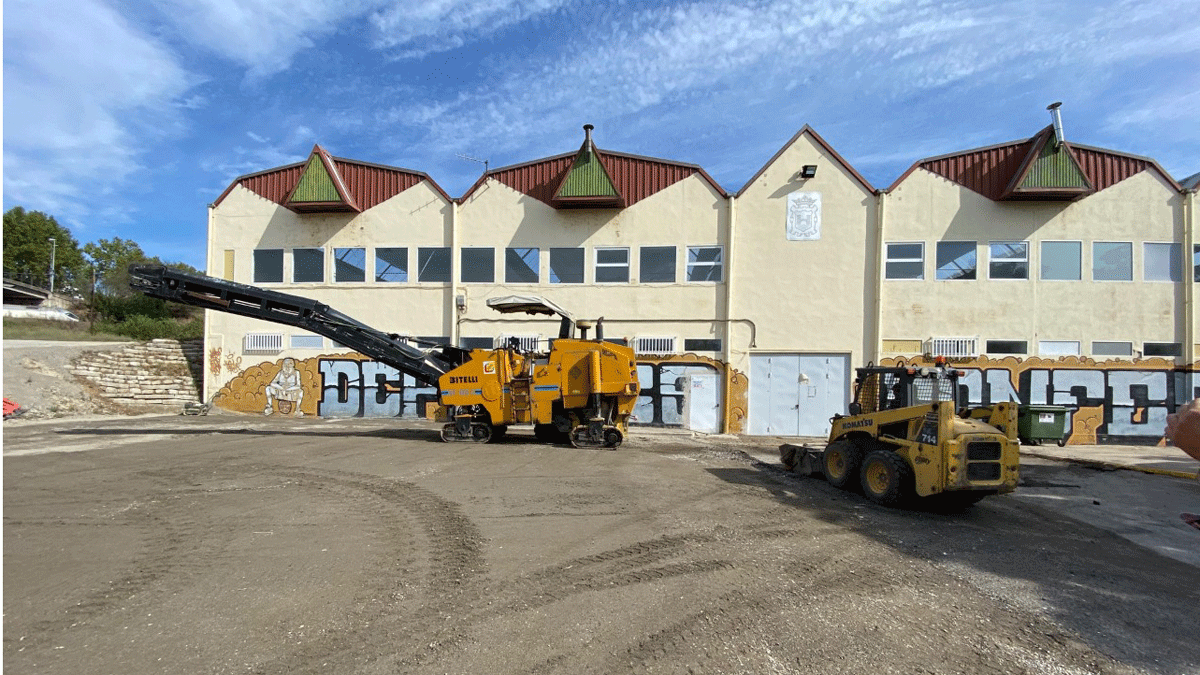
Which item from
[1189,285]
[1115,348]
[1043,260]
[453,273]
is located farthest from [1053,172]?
[453,273]

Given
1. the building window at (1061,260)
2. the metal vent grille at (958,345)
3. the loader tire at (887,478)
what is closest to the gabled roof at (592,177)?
the metal vent grille at (958,345)

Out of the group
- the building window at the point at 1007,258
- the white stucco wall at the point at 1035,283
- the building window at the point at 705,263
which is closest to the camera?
the white stucco wall at the point at 1035,283

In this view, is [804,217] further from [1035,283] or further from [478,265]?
[478,265]

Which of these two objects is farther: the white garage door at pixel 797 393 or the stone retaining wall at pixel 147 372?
the stone retaining wall at pixel 147 372

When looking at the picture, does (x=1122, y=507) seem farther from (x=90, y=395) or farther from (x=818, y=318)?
(x=90, y=395)

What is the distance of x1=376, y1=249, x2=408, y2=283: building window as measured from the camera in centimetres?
2103

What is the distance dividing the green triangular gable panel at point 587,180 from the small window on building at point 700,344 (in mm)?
5366

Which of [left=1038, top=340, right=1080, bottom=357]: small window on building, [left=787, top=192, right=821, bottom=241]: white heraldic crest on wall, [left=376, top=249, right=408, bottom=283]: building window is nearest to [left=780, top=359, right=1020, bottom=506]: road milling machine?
[left=787, top=192, right=821, bottom=241]: white heraldic crest on wall

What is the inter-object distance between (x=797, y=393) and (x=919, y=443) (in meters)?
11.2

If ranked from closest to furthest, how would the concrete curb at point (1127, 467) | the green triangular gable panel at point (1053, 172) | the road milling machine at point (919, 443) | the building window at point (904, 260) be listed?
the road milling machine at point (919, 443) < the concrete curb at point (1127, 467) < the green triangular gable panel at point (1053, 172) < the building window at point (904, 260)

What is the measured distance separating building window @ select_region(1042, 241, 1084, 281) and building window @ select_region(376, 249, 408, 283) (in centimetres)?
2060

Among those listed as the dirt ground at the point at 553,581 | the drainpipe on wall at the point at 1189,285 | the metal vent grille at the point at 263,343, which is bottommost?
the dirt ground at the point at 553,581

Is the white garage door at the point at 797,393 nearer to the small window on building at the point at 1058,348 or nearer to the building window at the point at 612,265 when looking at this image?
the building window at the point at 612,265

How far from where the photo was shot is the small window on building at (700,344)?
19.7 meters
